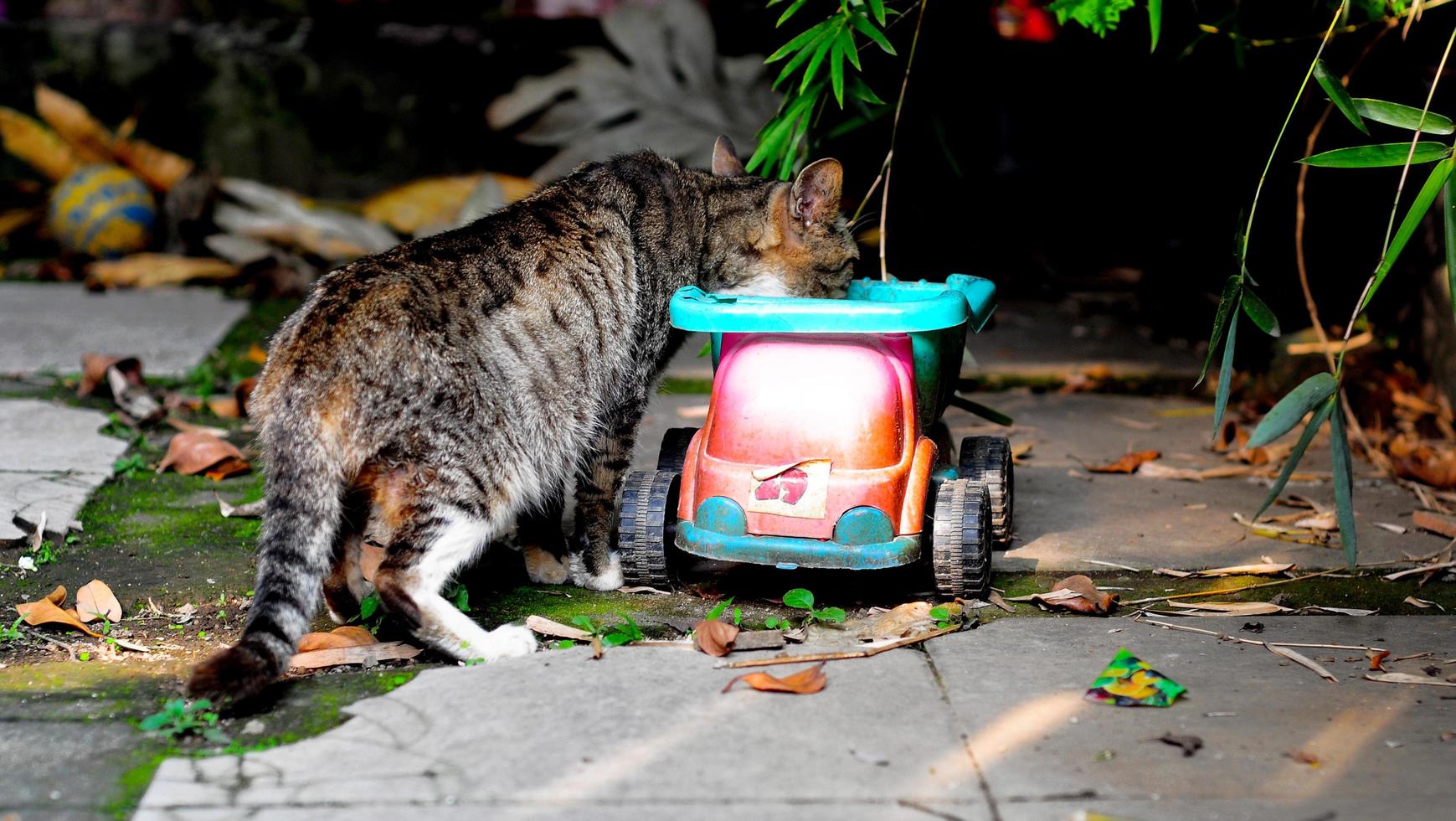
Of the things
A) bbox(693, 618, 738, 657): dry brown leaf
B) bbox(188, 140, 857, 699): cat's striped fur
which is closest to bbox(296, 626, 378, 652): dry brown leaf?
bbox(188, 140, 857, 699): cat's striped fur

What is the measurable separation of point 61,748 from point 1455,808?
92.1 inches

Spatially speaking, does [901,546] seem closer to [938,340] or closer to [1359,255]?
[938,340]

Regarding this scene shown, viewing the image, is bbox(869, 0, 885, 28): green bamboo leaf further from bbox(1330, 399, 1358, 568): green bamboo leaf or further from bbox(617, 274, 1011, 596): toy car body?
bbox(1330, 399, 1358, 568): green bamboo leaf

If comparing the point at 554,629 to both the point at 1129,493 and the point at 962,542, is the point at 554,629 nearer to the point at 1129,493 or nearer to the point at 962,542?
the point at 962,542

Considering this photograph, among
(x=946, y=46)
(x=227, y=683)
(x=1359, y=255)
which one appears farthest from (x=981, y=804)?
(x=1359, y=255)

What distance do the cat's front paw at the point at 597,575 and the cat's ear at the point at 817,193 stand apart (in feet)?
3.48

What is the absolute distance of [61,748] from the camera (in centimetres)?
236

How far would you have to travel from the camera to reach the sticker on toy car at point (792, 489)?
3.02 metres

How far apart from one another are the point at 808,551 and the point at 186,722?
1321 mm

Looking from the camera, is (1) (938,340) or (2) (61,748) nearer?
(2) (61,748)

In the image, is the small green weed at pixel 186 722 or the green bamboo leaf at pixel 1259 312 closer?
the small green weed at pixel 186 722

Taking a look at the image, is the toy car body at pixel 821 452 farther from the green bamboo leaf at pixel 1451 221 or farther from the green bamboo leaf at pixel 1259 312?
the green bamboo leaf at pixel 1451 221

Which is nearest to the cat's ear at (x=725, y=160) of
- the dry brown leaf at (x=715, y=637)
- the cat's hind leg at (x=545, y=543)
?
the cat's hind leg at (x=545, y=543)

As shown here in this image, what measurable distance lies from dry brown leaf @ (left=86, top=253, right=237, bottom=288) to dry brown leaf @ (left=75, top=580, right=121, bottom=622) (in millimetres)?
3763
